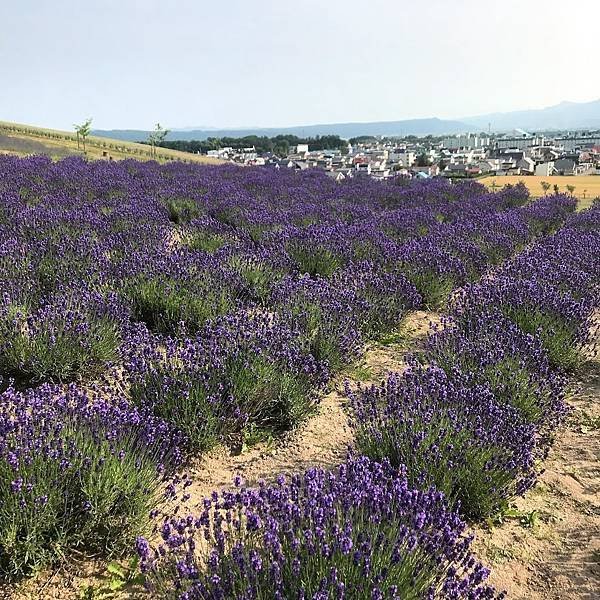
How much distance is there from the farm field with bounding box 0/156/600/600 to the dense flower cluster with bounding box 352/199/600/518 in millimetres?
19

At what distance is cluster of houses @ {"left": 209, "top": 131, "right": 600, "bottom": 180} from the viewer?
72938mm

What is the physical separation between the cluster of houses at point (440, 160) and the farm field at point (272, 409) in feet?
100

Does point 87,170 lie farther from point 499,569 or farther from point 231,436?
point 499,569

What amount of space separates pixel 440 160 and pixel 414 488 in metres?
121

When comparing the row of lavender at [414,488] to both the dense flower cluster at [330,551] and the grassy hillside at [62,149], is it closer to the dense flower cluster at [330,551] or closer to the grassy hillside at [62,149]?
the dense flower cluster at [330,551]

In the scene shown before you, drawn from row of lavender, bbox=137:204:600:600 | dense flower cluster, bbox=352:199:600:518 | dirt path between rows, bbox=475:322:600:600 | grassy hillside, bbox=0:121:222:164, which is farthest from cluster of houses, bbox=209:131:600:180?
dirt path between rows, bbox=475:322:600:600

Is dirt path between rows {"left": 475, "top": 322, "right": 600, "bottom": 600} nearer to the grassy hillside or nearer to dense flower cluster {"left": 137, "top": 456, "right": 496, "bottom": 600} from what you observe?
dense flower cluster {"left": 137, "top": 456, "right": 496, "bottom": 600}

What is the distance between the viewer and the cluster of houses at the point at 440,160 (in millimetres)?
72938

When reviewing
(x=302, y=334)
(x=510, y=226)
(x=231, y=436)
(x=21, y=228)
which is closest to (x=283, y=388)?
(x=231, y=436)

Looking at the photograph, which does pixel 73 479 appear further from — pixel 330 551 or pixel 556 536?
pixel 556 536

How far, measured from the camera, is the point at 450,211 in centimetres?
1130

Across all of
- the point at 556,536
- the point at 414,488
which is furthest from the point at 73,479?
the point at 556,536

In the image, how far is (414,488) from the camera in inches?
89.5

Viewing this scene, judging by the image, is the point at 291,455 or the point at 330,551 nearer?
the point at 330,551
